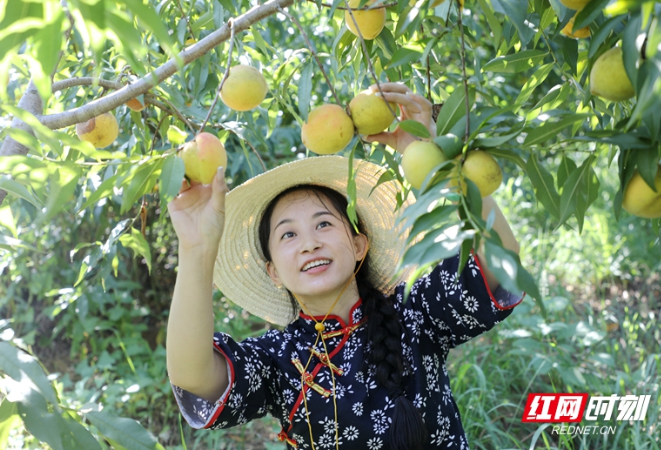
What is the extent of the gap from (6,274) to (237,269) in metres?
2.31

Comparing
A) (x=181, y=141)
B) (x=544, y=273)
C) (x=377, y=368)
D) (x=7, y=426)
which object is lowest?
(x=7, y=426)

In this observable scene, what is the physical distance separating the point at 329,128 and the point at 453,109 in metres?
0.23

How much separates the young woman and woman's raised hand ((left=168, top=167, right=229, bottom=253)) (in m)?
0.07

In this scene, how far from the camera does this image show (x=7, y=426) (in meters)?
0.76

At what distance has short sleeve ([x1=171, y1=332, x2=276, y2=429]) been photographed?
1346 mm

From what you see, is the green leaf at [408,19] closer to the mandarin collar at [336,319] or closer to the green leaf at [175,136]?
the green leaf at [175,136]

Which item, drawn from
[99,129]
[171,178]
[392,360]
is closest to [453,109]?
[171,178]

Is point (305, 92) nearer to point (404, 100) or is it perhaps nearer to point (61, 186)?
point (404, 100)

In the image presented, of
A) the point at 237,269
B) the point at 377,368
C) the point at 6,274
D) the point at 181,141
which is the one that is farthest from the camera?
the point at 6,274

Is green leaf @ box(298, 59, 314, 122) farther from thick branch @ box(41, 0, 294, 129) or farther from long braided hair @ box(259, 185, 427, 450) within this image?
long braided hair @ box(259, 185, 427, 450)

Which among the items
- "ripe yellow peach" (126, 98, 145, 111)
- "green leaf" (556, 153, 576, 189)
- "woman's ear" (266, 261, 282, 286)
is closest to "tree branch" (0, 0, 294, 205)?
"ripe yellow peach" (126, 98, 145, 111)

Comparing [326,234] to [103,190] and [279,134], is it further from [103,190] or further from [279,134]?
[279,134]

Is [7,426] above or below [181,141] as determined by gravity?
below

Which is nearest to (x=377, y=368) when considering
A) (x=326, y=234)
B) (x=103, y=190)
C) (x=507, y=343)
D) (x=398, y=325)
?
(x=398, y=325)
